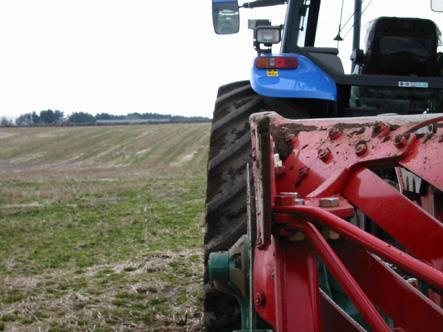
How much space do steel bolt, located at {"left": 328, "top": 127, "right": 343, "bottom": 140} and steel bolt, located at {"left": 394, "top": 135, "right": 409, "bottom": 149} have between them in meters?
0.19

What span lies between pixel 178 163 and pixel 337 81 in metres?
23.9

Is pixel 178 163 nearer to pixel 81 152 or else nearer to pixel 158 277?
pixel 81 152

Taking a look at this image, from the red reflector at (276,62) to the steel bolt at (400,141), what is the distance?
1614 mm

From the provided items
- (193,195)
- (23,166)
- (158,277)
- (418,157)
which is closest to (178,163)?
(23,166)

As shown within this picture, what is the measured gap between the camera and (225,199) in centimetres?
298

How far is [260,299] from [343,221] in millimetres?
417

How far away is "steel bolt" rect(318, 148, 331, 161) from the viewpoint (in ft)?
6.69

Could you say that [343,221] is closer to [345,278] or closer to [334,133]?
[345,278]

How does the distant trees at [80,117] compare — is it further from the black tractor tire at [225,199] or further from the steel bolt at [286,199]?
the steel bolt at [286,199]

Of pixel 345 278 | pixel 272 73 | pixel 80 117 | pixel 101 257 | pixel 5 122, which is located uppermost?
pixel 272 73

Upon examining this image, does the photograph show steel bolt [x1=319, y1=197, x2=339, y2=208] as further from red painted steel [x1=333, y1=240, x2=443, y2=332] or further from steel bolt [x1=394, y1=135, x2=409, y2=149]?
steel bolt [x1=394, y1=135, x2=409, y2=149]

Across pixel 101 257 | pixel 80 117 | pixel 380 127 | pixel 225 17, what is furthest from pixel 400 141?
pixel 80 117

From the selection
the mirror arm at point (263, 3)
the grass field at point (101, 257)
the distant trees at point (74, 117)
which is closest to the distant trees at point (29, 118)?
the distant trees at point (74, 117)

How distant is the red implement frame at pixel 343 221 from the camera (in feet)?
5.82
